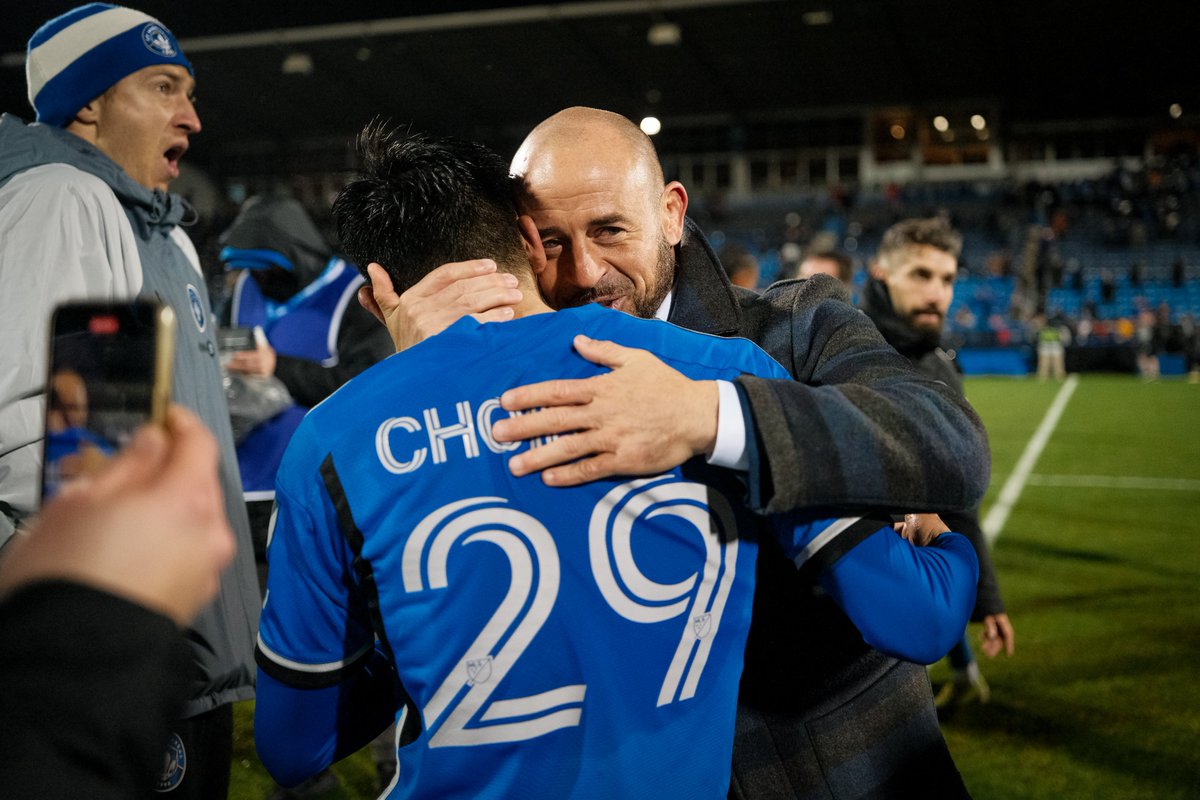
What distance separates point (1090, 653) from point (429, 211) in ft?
16.4

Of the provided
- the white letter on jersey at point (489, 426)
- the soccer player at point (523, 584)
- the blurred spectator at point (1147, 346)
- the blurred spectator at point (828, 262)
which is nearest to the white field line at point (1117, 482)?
the blurred spectator at point (828, 262)

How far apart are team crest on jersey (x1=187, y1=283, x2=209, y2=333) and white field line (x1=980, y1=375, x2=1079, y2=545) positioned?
4.04m

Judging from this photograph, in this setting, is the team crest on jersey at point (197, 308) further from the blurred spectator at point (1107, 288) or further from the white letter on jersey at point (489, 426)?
the blurred spectator at point (1107, 288)

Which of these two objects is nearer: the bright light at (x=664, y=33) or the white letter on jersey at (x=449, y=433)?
the white letter on jersey at (x=449, y=433)

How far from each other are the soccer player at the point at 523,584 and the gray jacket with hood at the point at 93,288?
71 centimetres

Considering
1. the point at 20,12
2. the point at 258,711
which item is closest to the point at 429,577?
the point at 258,711

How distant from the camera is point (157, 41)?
8.12 ft

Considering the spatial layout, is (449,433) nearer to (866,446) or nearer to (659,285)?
(866,446)

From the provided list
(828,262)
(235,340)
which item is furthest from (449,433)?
(828,262)

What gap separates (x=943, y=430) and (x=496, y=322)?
2.22 ft

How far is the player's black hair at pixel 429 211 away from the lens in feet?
5.30

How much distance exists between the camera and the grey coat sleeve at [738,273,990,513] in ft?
4.33

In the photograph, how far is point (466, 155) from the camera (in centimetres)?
171

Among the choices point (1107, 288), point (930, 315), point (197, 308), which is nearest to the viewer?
point (197, 308)
